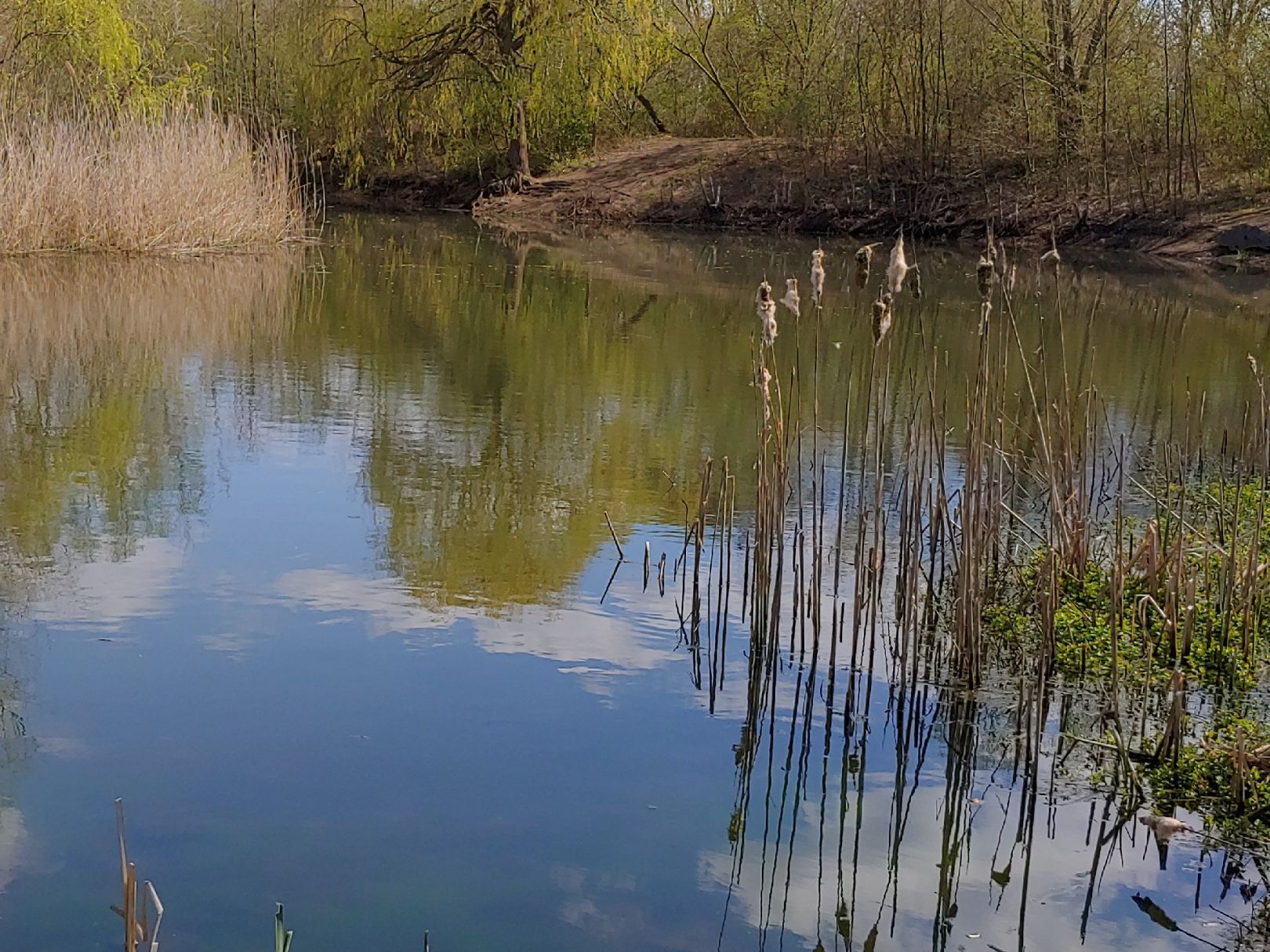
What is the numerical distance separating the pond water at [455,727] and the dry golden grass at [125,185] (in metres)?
5.54

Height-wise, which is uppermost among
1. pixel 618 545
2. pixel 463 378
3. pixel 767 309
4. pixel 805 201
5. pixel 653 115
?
pixel 653 115

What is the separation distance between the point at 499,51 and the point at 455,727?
23463 mm

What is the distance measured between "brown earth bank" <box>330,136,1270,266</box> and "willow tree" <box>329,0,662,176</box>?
1.62 meters

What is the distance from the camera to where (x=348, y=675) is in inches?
167

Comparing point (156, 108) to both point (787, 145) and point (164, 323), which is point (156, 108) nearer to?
point (164, 323)

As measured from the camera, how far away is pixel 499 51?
2592 cm

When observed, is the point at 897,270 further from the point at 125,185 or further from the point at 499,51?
the point at 499,51

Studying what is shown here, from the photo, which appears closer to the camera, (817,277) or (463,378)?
(817,277)

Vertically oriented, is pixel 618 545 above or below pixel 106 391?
below

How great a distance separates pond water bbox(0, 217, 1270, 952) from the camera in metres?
3.09

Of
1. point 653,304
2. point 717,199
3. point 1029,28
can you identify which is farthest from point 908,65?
point 653,304

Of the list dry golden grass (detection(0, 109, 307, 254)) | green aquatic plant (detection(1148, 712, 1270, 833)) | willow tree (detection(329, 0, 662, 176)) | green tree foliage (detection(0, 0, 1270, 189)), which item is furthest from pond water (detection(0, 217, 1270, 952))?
willow tree (detection(329, 0, 662, 176))

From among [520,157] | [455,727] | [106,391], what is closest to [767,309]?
[455,727]

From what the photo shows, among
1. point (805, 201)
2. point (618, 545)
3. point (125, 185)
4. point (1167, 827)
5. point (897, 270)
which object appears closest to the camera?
point (1167, 827)
